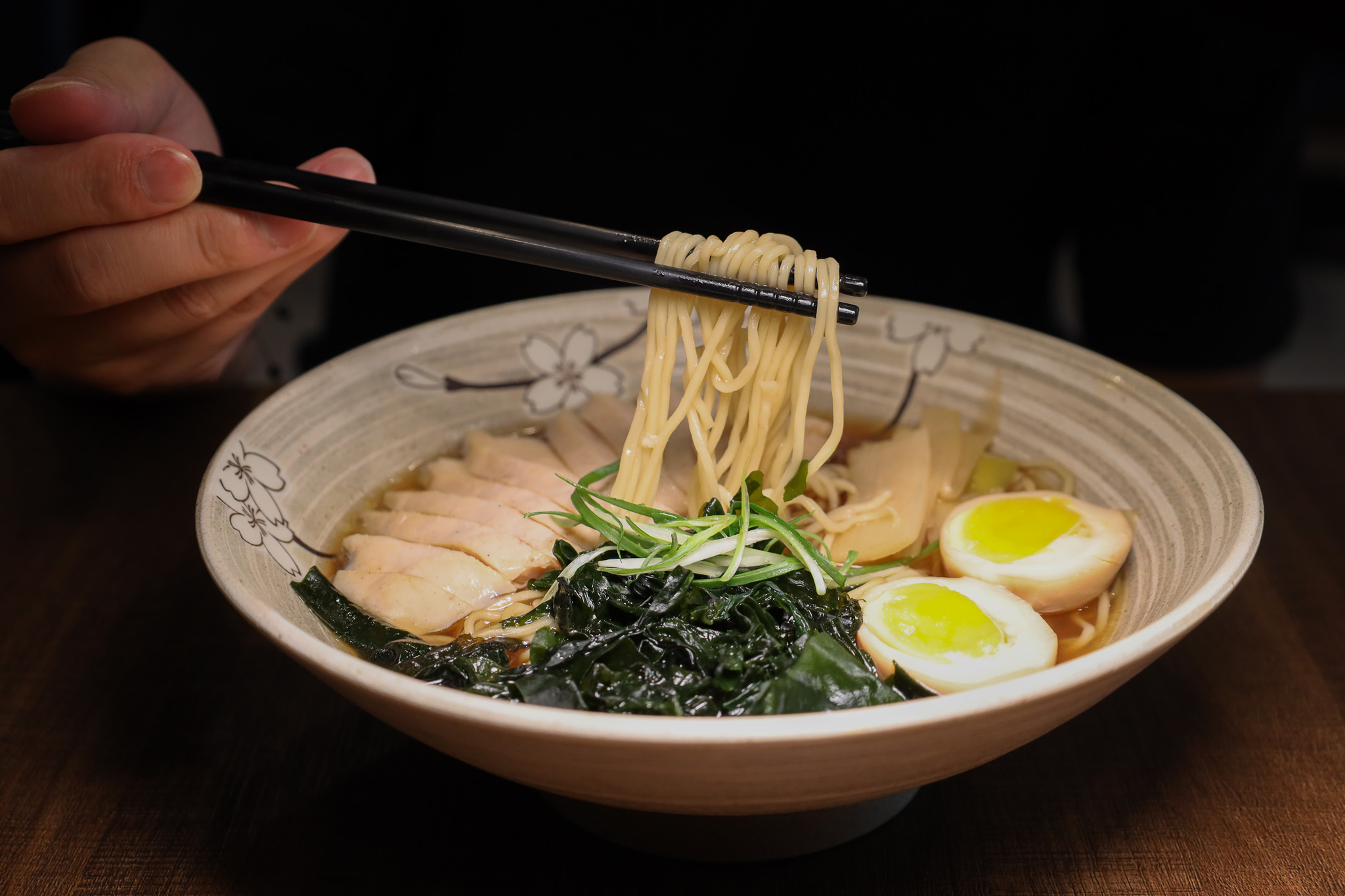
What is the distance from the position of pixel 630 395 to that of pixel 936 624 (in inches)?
38.7

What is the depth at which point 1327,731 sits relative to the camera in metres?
1.38

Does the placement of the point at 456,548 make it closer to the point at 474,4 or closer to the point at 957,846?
the point at 957,846

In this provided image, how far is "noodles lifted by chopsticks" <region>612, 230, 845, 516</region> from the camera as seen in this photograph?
1.55m

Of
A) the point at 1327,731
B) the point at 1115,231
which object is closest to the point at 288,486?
the point at 1327,731

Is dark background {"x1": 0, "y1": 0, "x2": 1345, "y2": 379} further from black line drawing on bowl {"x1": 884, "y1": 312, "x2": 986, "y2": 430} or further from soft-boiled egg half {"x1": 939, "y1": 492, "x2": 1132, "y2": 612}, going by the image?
soft-boiled egg half {"x1": 939, "y1": 492, "x2": 1132, "y2": 612}

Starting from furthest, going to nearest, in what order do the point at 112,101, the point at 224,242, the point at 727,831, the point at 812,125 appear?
the point at 812,125
the point at 112,101
the point at 224,242
the point at 727,831

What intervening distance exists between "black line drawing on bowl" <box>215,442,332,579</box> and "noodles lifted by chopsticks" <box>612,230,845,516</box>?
22.6 inches

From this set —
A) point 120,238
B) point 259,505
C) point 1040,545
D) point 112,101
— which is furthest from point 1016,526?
point 112,101

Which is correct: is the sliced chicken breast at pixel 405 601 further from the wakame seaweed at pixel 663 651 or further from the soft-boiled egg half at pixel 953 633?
the soft-boiled egg half at pixel 953 633

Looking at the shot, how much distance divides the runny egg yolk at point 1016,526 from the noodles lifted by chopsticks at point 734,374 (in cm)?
30

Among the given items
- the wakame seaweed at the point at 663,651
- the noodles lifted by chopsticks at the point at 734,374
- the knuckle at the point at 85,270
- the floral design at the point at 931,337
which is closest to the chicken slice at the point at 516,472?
the noodles lifted by chopsticks at the point at 734,374

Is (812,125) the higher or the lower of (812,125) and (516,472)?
the higher

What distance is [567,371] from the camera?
2084 millimetres

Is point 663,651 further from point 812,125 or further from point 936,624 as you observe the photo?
point 812,125
